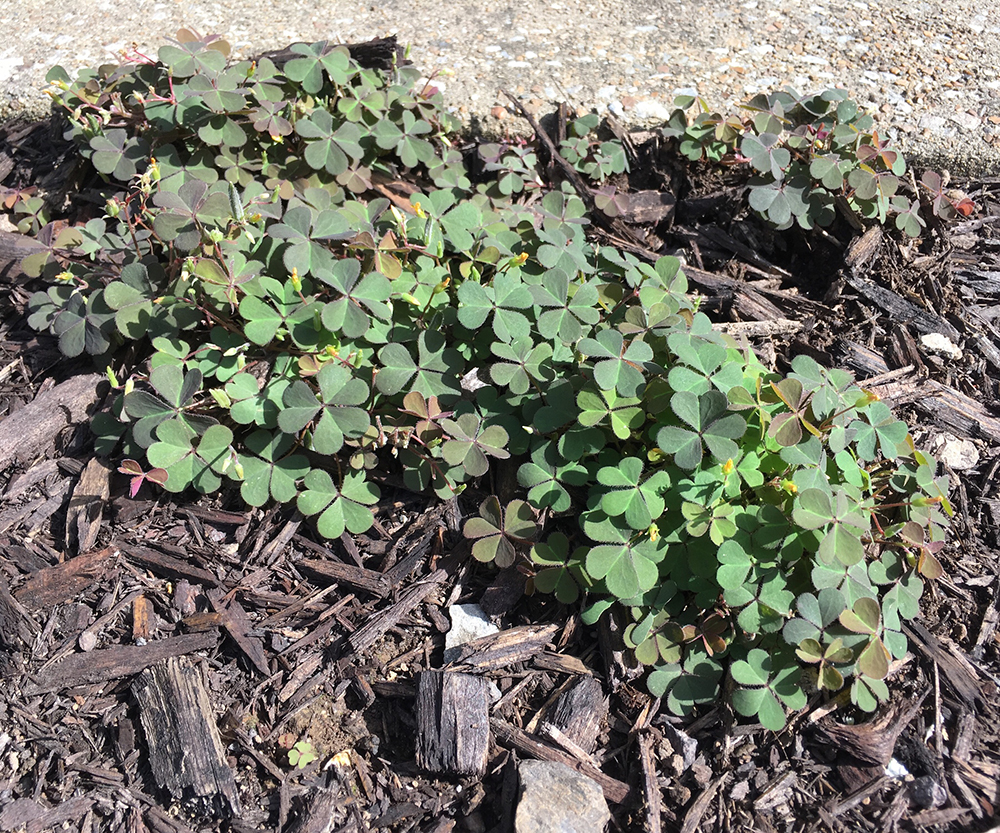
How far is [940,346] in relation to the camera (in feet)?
8.42

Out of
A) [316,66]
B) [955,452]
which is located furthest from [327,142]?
[955,452]

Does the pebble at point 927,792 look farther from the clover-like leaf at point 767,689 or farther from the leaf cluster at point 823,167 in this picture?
the leaf cluster at point 823,167

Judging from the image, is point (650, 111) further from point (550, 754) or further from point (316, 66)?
point (550, 754)

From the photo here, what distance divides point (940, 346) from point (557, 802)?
81.5 inches

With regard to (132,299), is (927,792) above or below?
below

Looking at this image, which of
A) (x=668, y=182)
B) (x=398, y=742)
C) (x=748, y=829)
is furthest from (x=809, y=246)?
(x=398, y=742)

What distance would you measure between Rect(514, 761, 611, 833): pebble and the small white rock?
6.36ft

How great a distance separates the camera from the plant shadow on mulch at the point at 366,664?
1.73 meters

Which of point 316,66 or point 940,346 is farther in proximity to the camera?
point 316,66

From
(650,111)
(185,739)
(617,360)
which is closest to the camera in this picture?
(185,739)

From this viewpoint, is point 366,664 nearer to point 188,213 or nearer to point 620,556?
point 620,556

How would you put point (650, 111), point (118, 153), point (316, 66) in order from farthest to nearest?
1. point (650, 111)
2. point (316, 66)
3. point (118, 153)

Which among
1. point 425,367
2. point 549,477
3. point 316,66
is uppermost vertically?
point 316,66

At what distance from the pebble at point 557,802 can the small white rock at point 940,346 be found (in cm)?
194
